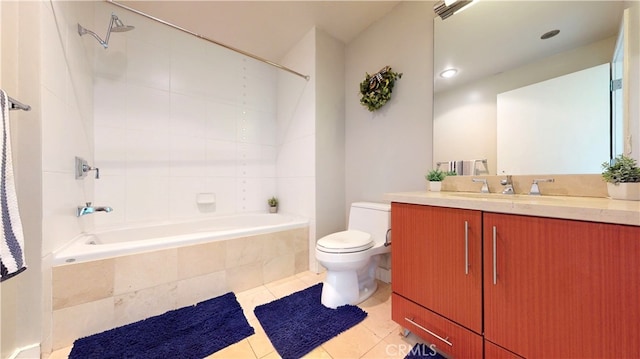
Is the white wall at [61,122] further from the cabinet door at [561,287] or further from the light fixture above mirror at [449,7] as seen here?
the light fixture above mirror at [449,7]

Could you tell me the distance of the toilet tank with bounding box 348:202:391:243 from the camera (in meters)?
1.74

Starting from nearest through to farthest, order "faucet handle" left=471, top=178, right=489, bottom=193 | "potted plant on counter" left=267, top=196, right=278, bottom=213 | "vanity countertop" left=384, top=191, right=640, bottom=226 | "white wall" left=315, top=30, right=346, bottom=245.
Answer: "vanity countertop" left=384, top=191, right=640, bottom=226 → "faucet handle" left=471, top=178, right=489, bottom=193 → "white wall" left=315, top=30, right=346, bottom=245 → "potted plant on counter" left=267, top=196, right=278, bottom=213

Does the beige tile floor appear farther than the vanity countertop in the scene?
Yes

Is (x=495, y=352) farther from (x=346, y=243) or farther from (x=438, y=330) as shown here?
(x=346, y=243)

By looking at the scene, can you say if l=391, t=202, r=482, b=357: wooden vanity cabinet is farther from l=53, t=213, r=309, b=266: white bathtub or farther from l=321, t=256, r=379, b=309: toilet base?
l=53, t=213, r=309, b=266: white bathtub

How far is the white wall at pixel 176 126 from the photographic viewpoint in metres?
1.91

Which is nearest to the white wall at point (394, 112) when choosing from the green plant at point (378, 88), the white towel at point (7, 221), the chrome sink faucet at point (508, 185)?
the green plant at point (378, 88)

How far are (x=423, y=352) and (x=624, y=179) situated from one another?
3.74 feet

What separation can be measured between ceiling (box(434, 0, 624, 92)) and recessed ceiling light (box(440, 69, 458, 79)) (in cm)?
3

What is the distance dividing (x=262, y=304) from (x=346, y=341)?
2.15 feet

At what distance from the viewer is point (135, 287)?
134 cm

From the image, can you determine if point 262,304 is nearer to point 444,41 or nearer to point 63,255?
point 63,255

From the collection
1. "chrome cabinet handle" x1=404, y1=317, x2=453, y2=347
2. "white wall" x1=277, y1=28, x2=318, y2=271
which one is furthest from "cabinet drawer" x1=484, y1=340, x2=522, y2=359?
"white wall" x1=277, y1=28, x2=318, y2=271

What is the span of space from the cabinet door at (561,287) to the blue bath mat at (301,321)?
0.78 m
